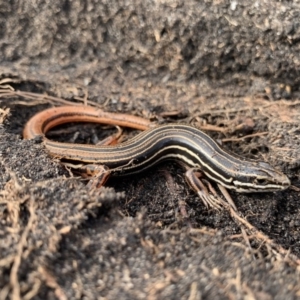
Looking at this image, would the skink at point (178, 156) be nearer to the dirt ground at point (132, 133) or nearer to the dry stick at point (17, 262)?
the dirt ground at point (132, 133)

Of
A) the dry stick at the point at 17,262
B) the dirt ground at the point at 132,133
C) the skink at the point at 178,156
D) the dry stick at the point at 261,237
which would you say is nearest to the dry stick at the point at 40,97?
the dirt ground at the point at 132,133

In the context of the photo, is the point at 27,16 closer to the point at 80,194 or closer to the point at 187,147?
the point at 187,147

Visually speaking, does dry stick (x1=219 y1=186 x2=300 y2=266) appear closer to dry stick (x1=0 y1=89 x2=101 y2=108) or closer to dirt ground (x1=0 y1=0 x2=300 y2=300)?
dirt ground (x1=0 y1=0 x2=300 y2=300)

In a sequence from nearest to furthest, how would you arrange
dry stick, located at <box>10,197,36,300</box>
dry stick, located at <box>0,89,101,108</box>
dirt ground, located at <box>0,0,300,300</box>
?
dry stick, located at <box>10,197,36,300</box>, dirt ground, located at <box>0,0,300,300</box>, dry stick, located at <box>0,89,101,108</box>

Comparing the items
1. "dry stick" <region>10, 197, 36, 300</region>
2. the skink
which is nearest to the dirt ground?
"dry stick" <region>10, 197, 36, 300</region>

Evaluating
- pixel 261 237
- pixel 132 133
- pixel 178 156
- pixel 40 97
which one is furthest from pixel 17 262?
pixel 40 97
